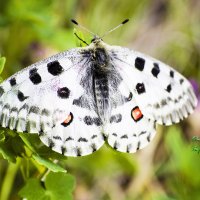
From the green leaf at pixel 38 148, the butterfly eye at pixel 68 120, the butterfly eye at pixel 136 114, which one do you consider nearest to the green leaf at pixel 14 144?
the green leaf at pixel 38 148

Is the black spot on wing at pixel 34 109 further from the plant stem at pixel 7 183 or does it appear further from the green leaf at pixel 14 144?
the plant stem at pixel 7 183

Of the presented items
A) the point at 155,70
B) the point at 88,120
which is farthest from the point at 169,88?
the point at 88,120

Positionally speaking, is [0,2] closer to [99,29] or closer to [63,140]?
[99,29]

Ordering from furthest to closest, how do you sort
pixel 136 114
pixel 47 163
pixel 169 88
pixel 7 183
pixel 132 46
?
pixel 132 46 → pixel 7 183 → pixel 169 88 → pixel 136 114 → pixel 47 163

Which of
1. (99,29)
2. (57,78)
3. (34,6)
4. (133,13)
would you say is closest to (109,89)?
(57,78)

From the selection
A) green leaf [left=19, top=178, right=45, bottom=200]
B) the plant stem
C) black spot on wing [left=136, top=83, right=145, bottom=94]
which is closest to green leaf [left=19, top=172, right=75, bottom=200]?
green leaf [left=19, top=178, right=45, bottom=200]

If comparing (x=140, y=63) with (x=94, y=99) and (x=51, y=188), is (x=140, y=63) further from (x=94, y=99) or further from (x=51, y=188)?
(x=51, y=188)
